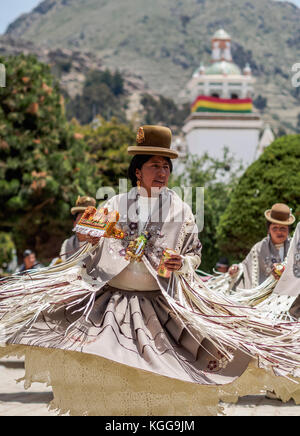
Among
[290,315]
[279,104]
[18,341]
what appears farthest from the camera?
[279,104]

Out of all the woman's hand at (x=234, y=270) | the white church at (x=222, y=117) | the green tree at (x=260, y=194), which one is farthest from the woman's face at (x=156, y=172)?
the white church at (x=222, y=117)

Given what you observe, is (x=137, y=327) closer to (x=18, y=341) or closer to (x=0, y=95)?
(x=18, y=341)

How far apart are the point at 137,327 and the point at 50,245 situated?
2056 cm

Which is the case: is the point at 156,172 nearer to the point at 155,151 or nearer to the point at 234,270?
the point at 155,151

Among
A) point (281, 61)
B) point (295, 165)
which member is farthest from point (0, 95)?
point (281, 61)

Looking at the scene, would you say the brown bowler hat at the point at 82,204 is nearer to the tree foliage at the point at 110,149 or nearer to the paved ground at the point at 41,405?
the paved ground at the point at 41,405

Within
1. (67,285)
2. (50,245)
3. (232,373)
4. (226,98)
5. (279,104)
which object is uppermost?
(67,285)

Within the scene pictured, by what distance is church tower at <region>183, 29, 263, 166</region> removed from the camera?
3716cm

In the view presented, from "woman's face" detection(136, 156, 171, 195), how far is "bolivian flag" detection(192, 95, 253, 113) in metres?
31.9

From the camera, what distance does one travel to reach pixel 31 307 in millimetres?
5238

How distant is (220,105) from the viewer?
3766cm
